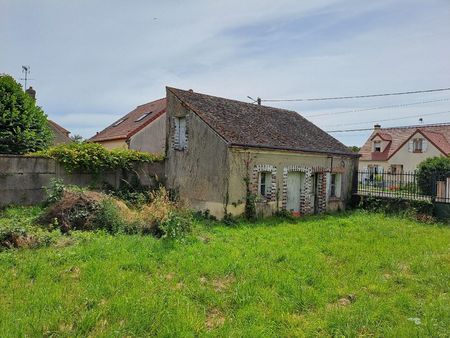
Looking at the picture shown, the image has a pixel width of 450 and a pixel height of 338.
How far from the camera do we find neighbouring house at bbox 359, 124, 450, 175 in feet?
111

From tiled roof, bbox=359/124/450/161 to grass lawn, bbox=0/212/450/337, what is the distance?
27.5 m

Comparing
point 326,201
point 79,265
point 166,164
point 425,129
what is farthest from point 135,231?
point 425,129

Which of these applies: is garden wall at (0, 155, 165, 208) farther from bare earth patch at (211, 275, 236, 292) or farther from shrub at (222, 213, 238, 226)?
bare earth patch at (211, 275, 236, 292)

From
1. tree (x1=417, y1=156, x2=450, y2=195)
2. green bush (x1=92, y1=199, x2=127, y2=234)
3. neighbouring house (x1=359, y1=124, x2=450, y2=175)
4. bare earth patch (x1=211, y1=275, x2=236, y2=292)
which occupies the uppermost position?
neighbouring house (x1=359, y1=124, x2=450, y2=175)

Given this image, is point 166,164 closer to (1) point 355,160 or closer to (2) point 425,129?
(1) point 355,160

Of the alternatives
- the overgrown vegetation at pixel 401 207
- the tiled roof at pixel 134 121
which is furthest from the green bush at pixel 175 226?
the tiled roof at pixel 134 121

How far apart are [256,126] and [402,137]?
29.0m

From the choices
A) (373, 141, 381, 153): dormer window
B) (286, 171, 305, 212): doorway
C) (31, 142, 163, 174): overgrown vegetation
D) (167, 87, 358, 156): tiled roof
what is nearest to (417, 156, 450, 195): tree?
(167, 87, 358, 156): tiled roof

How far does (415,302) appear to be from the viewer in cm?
567

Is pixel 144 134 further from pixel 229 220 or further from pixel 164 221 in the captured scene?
pixel 164 221

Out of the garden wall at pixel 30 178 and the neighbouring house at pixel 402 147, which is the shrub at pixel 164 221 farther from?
the neighbouring house at pixel 402 147

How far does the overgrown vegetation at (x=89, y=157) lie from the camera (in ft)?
39.7

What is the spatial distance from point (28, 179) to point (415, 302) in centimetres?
1116

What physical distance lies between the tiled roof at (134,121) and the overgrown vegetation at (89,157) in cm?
915
